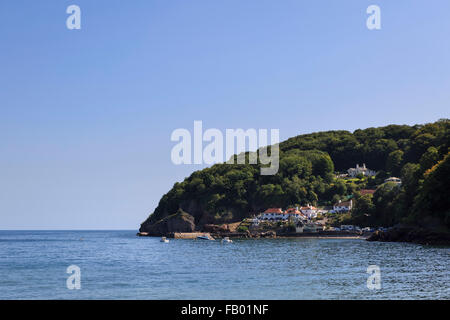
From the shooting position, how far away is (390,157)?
18188cm

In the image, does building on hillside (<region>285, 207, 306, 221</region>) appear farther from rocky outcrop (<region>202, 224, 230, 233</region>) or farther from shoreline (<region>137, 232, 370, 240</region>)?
rocky outcrop (<region>202, 224, 230, 233</region>)

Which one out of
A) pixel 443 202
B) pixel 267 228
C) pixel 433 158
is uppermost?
pixel 433 158

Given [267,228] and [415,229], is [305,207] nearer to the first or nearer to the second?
[267,228]

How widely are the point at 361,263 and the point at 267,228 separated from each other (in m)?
96.5

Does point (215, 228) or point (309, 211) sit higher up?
point (309, 211)

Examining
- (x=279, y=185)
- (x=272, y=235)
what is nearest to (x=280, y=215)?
(x=279, y=185)

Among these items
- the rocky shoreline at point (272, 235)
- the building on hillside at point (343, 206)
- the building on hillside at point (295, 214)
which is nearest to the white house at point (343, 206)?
the building on hillside at point (343, 206)

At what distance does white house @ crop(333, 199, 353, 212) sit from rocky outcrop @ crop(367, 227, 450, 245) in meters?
52.8

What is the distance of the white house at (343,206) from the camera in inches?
6119

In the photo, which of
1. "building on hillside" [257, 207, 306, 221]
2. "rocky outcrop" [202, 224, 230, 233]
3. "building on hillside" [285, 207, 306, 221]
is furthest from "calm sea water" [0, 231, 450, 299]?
"rocky outcrop" [202, 224, 230, 233]

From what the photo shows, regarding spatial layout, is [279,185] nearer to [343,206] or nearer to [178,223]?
[343,206]

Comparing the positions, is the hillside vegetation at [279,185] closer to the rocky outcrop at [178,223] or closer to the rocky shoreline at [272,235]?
the rocky outcrop at [178,223]

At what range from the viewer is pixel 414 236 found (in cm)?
8912
